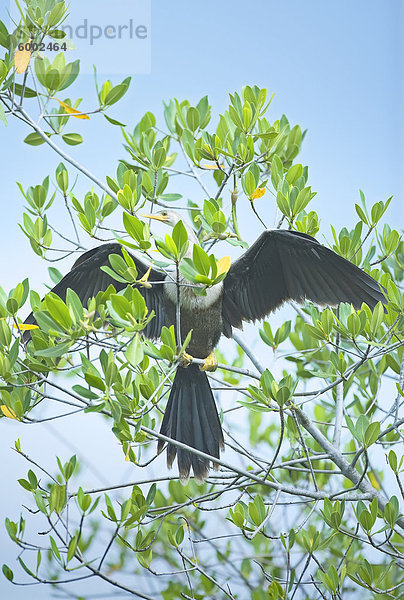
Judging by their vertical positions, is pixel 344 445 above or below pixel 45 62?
below

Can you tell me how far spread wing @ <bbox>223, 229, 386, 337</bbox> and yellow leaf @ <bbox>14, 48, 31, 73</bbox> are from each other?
24.0 inches

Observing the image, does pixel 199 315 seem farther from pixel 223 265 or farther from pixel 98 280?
pixel 223 265

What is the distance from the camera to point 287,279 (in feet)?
5.01

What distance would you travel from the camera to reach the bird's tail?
1.51 meters

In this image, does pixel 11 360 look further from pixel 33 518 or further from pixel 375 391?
pixel 375 391

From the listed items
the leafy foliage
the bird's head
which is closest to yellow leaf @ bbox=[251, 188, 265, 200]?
the leafy foliage

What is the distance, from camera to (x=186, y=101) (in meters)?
1.73

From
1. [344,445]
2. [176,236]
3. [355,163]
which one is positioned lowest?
[176,236]

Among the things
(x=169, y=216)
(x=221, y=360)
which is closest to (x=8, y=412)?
(x=169, y=216)

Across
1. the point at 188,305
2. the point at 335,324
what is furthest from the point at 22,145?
the point at 335,324

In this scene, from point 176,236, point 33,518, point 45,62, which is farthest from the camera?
point 33,518

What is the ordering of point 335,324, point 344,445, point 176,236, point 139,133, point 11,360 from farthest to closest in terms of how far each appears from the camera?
point 344,445 → point 139,133 → point 335,324 → point 11,360 → point 176,236

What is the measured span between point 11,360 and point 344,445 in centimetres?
113

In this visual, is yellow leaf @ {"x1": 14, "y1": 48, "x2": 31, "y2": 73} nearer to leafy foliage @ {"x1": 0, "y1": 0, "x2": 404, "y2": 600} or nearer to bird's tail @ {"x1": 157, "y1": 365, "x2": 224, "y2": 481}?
leafy foliage @ {"x1": 0, "y1": 0, "x2": 404, "y2": 600}
